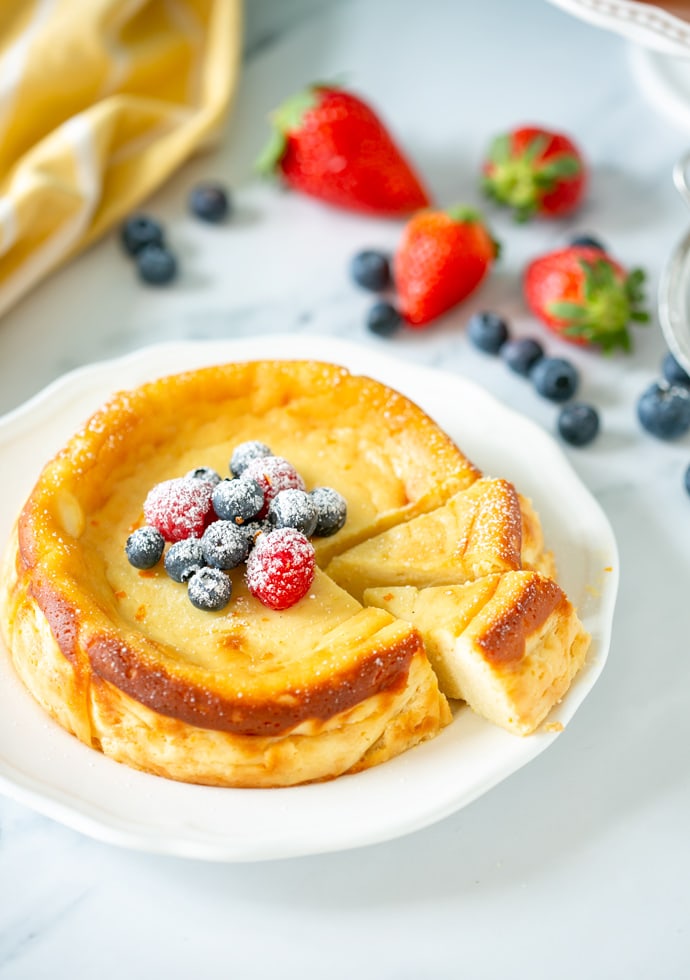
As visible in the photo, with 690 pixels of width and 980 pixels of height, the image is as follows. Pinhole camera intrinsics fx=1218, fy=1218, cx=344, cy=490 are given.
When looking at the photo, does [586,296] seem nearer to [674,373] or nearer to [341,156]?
[674,373]

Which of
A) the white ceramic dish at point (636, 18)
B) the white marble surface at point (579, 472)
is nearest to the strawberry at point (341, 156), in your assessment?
the white marble surface at point (579, 472)

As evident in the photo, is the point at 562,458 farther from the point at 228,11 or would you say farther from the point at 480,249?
the point at 228,11

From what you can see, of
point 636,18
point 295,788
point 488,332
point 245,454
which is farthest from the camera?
point 488,332

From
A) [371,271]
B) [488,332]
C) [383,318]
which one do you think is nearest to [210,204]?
[371,271]

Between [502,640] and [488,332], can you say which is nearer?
[502,640]

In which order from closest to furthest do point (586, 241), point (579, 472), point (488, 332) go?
point (579, 472), point (488, 332), point (586, 241)

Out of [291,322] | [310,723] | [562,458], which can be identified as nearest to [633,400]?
[562,458]

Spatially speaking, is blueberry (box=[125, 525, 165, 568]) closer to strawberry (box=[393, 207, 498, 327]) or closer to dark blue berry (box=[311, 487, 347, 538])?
dark blue berry (box=[311, 487, 347, 538])
